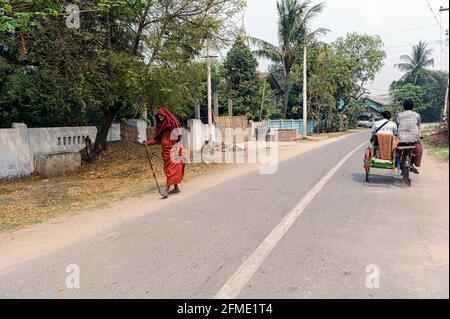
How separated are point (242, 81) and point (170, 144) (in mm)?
25209

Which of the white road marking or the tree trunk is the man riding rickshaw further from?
the tree trunk

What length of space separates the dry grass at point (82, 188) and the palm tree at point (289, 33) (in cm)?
2421

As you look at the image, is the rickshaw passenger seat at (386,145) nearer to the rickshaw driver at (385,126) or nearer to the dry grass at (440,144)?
the rickshaw driver at (385,126)

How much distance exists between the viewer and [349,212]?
257 inches

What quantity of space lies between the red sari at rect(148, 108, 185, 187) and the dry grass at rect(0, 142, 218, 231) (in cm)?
101

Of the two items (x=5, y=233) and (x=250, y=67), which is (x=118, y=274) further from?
(x=250, y=67)

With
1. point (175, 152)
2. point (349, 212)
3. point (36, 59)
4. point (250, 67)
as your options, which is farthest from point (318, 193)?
point (250, 67)

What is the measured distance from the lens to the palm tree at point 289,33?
36.5 m

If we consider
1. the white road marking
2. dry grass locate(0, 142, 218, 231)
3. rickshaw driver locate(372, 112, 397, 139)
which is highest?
rickshaw driver locate(372, 112, 397, 139)

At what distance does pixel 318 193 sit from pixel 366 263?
392 centimetres

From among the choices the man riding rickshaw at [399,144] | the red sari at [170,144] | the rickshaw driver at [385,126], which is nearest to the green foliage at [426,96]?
the rickshaw driver at [385,126]

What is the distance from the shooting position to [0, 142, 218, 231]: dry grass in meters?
7.80

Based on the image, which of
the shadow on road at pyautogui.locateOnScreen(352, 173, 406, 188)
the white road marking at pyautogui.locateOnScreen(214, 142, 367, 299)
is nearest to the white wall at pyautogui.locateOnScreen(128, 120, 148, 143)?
the shadow on road at pyautogui.locateOnScreen(352, 173, 406, 188)

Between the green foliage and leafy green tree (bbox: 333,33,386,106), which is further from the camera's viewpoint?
the green foliage
